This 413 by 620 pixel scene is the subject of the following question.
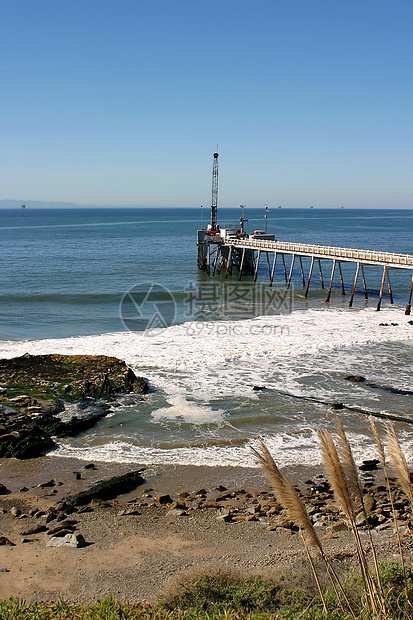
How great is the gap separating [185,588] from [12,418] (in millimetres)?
12163

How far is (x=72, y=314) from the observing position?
38719 mm

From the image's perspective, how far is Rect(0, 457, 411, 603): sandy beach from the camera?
966cm

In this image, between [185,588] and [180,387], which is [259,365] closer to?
[180,387]

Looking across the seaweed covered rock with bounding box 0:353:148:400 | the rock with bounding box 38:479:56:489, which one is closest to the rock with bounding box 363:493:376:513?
the rock with bounding box 38:479:56:489

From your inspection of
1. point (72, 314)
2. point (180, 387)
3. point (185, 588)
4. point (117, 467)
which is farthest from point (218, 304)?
point (185, 588)

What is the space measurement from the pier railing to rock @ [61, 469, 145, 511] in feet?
89.1

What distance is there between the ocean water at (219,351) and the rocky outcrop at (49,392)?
2.21 ft

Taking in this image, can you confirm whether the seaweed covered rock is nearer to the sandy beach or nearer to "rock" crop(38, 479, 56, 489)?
the sandy beach

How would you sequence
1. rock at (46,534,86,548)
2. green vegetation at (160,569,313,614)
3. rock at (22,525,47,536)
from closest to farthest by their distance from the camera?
green vegetation at (160,569,313,614) → rock at (46,534,86,548) → rock at (22,525,47,536)

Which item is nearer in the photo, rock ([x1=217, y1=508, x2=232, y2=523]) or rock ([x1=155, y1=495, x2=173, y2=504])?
rock ([x1=217, y1=508, x2=232, y2=523])

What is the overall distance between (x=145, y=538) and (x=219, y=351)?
652 inches

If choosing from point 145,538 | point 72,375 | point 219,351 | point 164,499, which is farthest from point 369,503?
point 219,351

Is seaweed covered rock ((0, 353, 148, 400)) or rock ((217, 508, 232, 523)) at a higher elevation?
seaweed covered rock ((0, 353, 148, 400))

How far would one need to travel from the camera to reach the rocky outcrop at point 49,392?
17359mm
